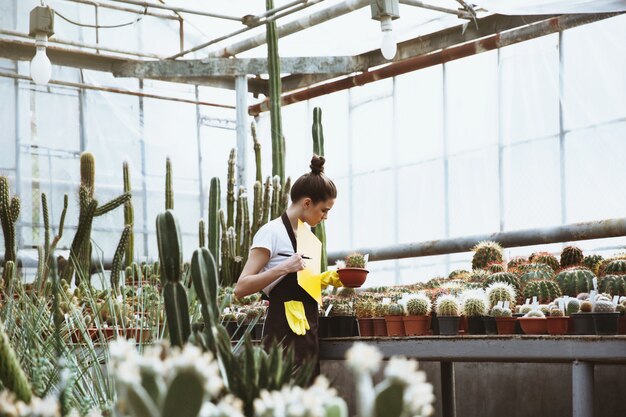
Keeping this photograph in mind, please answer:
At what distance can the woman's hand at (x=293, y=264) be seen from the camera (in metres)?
3.31

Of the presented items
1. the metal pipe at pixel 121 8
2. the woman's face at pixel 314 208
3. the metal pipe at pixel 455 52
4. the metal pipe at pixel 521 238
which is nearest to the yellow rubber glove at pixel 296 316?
the woman's face at pixel 314 208

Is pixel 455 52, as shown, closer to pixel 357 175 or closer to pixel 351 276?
pixel 357 175

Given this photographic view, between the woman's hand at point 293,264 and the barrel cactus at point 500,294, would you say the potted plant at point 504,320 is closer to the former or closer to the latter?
the barrel cactus at point 500,294

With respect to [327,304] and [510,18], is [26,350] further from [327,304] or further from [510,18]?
[510,18]

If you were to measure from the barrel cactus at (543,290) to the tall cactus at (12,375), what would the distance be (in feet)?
10.4

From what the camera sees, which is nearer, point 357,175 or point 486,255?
point 486,255

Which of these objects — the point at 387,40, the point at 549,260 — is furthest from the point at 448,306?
the point at 387,40

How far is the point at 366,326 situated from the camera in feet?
14.0

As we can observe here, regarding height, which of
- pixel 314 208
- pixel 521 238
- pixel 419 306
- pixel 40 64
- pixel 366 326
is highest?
pixel 40 64

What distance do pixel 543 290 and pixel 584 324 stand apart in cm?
67

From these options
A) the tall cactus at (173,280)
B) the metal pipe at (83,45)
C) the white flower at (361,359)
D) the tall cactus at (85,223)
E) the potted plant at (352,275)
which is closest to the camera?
the white flower at (361,359)

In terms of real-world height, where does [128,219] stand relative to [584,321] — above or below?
above

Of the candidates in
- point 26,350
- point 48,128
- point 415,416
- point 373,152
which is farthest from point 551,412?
point 48,128

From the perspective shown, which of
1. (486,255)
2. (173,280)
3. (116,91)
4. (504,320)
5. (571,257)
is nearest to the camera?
(173,280)
